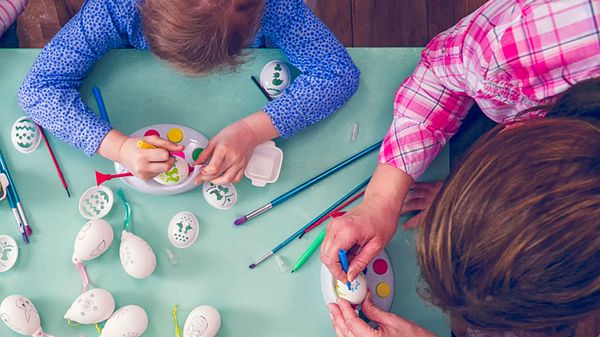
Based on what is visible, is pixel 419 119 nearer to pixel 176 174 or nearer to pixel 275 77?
pixel 275 77

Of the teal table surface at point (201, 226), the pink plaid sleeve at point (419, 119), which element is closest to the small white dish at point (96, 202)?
the teal table surface at point (201, 226)

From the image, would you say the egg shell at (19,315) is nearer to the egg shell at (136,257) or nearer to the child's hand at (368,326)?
the egg shell at (136,257)

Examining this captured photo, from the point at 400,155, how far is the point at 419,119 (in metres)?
0.05

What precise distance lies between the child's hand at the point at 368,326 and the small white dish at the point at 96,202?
302mm

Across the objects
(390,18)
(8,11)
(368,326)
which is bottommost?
(368,326)

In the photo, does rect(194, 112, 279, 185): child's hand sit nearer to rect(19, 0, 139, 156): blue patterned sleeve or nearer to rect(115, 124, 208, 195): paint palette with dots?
rect(115, 124, 208, 195): paint palette with dots

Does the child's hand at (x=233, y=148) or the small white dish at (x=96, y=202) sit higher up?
the child's hand at (x=233, y=148)

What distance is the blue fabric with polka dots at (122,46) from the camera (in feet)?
2.15

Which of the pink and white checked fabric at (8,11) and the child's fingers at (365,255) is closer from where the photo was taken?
the child's fingers at (365,255)

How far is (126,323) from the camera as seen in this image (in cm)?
64

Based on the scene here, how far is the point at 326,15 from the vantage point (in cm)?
123

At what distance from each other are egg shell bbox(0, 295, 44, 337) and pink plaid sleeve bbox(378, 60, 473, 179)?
0.46m

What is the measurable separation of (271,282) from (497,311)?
0.96 feet

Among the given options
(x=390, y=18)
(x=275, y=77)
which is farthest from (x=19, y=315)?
(x=390, y=18)
